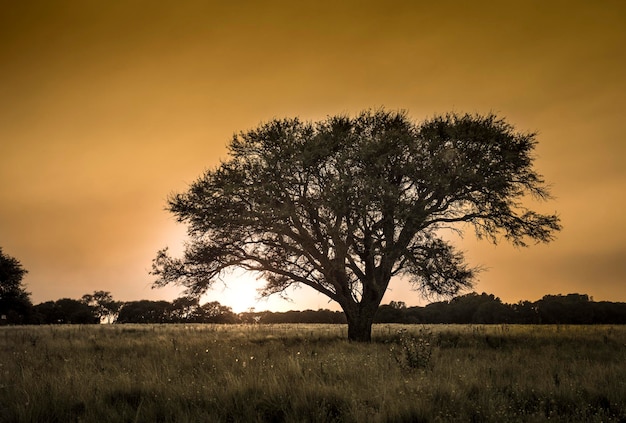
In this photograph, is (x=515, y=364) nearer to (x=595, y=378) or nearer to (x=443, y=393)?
(x=595, y=378)

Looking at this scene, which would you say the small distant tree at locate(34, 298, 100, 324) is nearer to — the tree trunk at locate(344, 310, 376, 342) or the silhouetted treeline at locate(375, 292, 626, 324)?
the silhouetted treeline at locate(375, 292, 626, 324)

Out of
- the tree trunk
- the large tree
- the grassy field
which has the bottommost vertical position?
the grassy field

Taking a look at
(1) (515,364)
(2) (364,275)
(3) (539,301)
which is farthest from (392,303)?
(1) (515,364)

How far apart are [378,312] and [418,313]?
9.06 meters

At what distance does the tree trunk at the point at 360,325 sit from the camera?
20328 millimetres

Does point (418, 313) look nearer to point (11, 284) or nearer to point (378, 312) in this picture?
point (378, 312)

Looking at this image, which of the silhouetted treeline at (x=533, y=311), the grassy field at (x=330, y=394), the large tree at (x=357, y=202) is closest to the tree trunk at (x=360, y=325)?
the large tree at (x=357, y=202)

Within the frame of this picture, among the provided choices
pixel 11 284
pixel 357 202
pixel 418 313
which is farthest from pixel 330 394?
pixel 418 313

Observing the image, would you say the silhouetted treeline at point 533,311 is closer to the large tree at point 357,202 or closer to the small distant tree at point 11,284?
the large tree at point 357,202

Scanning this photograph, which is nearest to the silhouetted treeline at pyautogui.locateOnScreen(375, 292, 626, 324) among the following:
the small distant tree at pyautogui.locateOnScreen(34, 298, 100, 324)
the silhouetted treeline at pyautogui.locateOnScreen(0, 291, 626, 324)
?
the silhouetted treeline at pyautogui.locateOnScreen(0, 291, 626, 324)

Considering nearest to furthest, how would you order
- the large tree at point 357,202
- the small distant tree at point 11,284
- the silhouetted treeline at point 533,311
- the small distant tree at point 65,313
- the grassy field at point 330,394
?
the grassy field at point 330,394 < the large tree at point 357,202 < the small distant tree at point 11,284 < the silhouetted treeline at point 533,311 < the small distant tree at point 65,313

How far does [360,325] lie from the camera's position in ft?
67.0

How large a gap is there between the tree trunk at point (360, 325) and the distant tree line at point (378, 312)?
4269mm

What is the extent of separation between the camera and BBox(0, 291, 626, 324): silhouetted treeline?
187 ft
